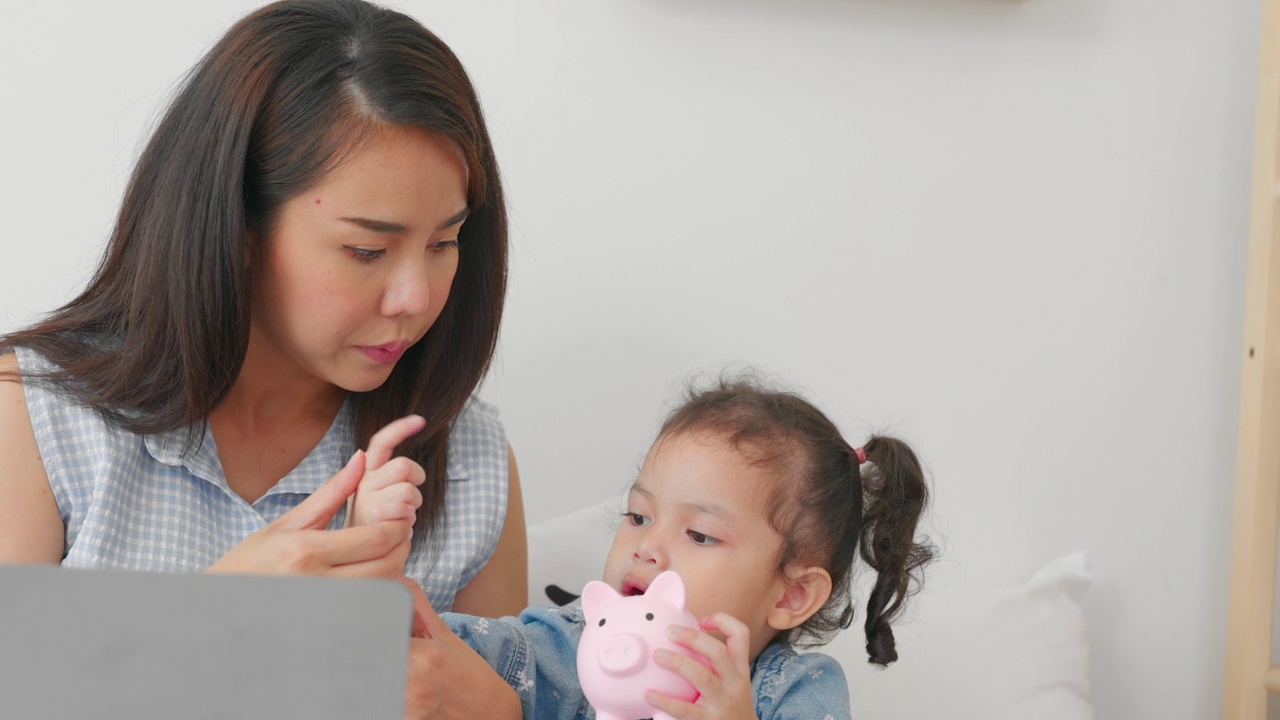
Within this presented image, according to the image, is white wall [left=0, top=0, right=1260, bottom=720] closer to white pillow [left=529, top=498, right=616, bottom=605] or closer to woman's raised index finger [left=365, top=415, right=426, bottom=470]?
white pillow [left=529, top=498, right=616, bottom=605]

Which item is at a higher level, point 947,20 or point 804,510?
point 947,20

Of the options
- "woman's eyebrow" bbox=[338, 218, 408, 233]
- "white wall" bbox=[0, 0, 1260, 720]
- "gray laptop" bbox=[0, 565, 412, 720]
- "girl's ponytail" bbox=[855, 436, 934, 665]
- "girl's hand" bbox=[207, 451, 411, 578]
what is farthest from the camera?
"white wall" bbox=[0, 0, 1260, 720]

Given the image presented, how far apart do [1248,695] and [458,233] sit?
1301 mm

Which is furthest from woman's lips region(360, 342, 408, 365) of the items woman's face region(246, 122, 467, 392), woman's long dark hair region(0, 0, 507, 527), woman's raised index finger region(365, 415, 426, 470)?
woman's raised index finger region(365, 415, 426, 470)

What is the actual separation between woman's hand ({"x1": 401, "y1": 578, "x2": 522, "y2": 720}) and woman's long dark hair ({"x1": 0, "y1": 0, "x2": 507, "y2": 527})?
14.2 inches

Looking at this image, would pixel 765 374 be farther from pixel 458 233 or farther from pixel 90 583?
pixel 90 583

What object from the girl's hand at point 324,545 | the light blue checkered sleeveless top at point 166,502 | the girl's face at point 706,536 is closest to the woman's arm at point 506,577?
the light blue checkered sleeveless top at point 166,502

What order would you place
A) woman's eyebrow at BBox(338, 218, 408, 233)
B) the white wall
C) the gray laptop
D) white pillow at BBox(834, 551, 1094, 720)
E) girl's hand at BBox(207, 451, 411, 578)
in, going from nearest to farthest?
the gray laptop → girl's hand at BBox(207, 451, 411, 578) → woman's eyebrow at BBox(338, 218, 408, 233) → white pillow at BBox(834, 551, 1094, 720) → the white wall

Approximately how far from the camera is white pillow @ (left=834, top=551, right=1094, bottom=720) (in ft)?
4.90

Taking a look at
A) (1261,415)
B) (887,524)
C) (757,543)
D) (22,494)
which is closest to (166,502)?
(22,494)

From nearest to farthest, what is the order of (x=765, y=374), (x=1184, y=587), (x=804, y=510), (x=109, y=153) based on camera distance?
(x=804, y=510), (x=109, y=153), (x=765, y=374), (x=1184, y=587)

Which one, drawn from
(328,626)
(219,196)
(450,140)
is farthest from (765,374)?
(328,626)

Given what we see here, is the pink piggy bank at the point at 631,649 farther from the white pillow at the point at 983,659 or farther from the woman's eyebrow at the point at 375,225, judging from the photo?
the white pillow at the point at 983,659

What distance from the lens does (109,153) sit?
5.08 feet
